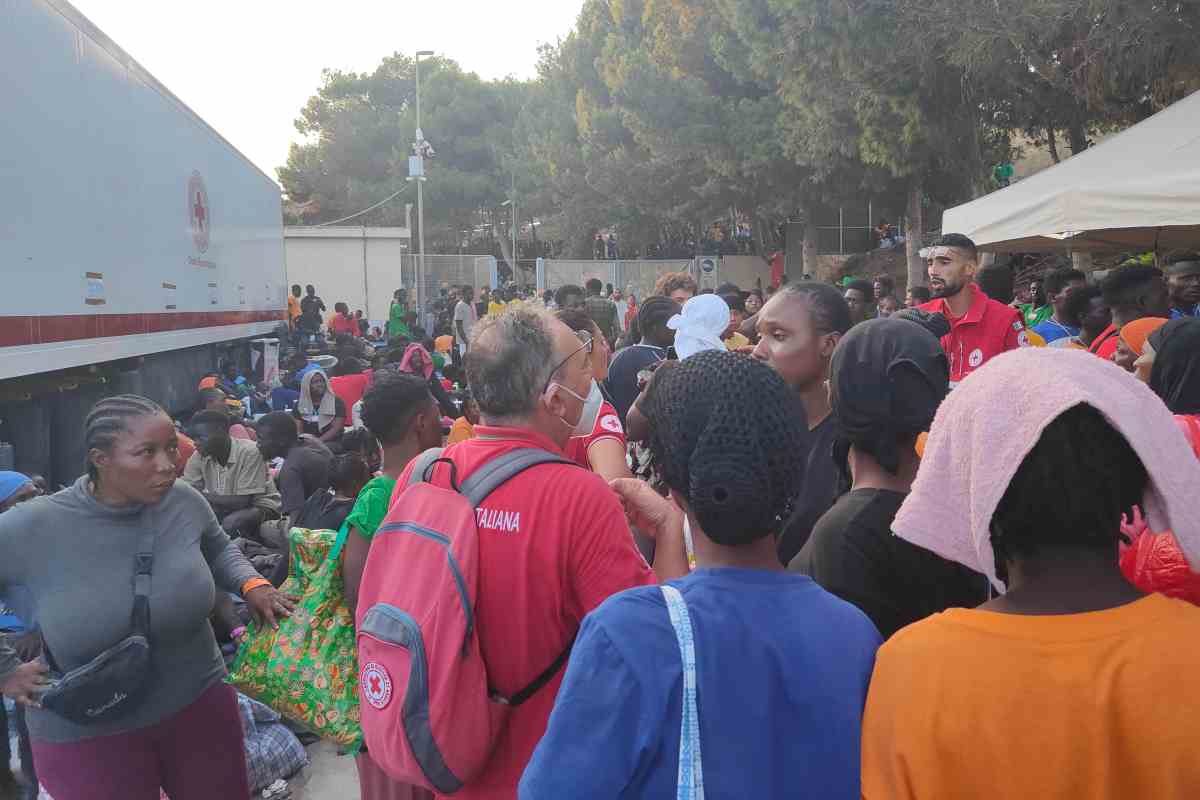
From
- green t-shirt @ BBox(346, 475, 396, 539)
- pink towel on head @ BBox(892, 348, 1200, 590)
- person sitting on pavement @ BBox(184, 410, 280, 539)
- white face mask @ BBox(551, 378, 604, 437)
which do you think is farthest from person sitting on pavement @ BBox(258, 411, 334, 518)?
pink towel on head @ BBox(892, 348, 1200, 590)

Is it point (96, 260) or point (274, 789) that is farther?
point (96, 260)

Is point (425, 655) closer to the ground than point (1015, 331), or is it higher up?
closer to the ground

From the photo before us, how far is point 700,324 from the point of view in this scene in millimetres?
4207

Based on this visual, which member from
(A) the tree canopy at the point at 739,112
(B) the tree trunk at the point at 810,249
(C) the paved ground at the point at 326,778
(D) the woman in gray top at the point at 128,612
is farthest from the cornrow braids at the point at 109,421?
(B) the tree trunk at the point at 810,249

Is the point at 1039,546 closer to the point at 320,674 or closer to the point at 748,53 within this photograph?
the point at 320,674

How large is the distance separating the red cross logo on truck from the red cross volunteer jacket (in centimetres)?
908

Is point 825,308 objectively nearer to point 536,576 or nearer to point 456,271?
point 536,576

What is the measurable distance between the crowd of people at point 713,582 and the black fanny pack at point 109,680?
0.5 inches

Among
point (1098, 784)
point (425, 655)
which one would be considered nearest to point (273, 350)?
point (425, 655)

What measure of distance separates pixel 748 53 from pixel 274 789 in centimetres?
2276

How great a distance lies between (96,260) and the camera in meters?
7.99

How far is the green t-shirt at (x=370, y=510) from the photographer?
289cm

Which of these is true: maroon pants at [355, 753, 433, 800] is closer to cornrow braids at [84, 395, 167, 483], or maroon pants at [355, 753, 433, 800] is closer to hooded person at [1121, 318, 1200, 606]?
cornrow braids at [84, 395, 167, 483]

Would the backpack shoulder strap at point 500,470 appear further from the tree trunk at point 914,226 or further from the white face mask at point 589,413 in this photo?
the tree trunk at point 914,226
